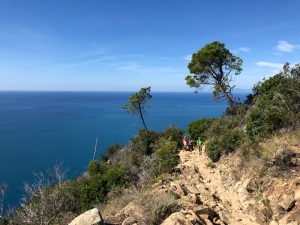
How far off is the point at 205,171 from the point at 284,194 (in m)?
7.66

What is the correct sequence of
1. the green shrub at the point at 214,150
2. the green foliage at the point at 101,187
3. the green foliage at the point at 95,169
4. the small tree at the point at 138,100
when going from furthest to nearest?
the small tree at the point at 138,100 < the green foliage at the point at 95,169 < the green shrub at the point at 214,150 < the green foliage at the point at 101,187

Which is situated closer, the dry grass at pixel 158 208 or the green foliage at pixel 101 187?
the dry grass at pixel 158 208

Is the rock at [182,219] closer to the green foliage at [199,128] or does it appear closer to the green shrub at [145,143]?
the green foliage at [199,128]

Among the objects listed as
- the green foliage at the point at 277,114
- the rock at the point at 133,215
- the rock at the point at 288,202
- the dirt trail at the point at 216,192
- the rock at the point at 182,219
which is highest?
the green foliage at the point at 277,114

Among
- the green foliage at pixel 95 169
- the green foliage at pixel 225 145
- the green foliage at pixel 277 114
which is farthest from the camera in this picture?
the green foliage at pixel 95 169

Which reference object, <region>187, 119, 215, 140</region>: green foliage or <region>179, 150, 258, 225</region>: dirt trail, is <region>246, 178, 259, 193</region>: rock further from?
<region>187, 119, 215, 140</region>: green foliage

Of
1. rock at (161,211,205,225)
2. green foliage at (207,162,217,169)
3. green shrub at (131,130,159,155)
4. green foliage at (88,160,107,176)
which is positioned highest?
rock at (161,211,205,225)

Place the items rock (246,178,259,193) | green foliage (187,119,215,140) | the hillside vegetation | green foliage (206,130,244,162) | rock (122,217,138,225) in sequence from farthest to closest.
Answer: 1. green foliage (187,119,215,140)
2. green foliage (206,130,244,162)
3. the hillside vegetation
4. rock (246,178,259,193)
5. rock (122,217,138,225)

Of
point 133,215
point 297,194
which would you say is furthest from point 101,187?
point 297,194

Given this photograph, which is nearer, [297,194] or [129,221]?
[129,221]

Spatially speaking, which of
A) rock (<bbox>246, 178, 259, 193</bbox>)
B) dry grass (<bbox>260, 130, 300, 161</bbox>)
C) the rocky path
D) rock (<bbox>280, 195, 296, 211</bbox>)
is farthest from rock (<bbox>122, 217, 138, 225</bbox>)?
dry grass (<bbox>260, 130, 300, 161</bbox>)

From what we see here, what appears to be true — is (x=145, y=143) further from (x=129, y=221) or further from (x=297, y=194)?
(x=297, y=194)

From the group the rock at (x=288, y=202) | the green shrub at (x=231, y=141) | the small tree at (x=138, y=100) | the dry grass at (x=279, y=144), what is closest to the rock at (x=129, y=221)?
the rock at (x=288, y=202)

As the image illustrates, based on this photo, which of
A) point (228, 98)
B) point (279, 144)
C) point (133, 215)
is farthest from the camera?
point (228, 98)
